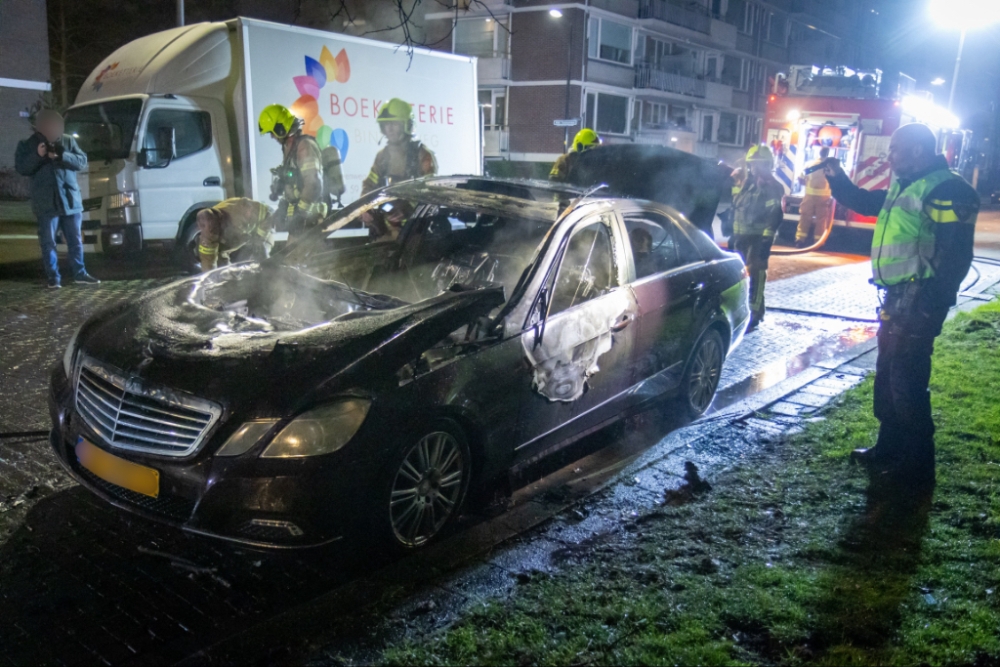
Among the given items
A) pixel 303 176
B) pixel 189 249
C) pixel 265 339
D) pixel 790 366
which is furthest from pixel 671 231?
pixel 189 249

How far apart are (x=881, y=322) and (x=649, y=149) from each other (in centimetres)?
375

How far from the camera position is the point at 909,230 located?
446 centimetres

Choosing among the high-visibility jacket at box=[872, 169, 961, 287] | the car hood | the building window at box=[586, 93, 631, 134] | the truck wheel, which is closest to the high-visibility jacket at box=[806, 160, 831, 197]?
the truck wheel

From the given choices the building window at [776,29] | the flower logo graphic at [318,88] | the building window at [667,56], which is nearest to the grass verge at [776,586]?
the flower logo graphic at [318,88]

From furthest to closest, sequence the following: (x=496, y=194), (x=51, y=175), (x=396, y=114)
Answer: (x=51, y=175), (x=396, y=114), (x=496, y=194)

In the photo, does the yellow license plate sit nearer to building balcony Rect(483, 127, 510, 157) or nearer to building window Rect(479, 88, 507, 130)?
building balcony Rect(483, 127, 510, 157)

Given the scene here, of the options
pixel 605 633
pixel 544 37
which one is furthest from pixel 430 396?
pixel 544 37

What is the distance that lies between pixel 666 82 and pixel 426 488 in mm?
39349

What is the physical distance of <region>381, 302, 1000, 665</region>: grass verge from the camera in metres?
2.92

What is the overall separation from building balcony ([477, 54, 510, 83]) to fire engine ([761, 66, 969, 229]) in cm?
2044

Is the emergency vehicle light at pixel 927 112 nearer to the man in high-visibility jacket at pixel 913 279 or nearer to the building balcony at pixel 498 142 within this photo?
the man in high-visibility jacket at pixel 913 279

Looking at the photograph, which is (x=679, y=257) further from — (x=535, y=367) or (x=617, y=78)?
(x=617, y=78)

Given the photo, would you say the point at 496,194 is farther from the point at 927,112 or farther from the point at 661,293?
the point at 927,112

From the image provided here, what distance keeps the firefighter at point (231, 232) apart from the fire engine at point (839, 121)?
12094mm
